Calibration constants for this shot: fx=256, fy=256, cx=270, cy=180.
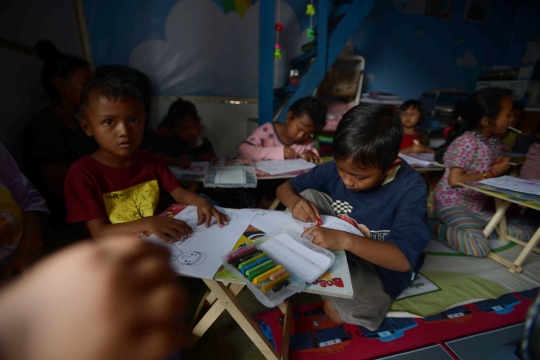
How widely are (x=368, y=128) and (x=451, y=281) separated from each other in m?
1.07

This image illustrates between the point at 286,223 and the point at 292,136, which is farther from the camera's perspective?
the point at 292,136

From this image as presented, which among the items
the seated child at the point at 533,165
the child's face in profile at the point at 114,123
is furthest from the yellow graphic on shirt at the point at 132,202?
the seated child at the point at 533,165

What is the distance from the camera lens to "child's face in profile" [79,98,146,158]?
91 centimetres

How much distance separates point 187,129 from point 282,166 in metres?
0.80

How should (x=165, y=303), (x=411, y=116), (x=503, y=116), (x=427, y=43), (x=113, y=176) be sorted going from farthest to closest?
1. (x=427, y=43)
2. (x=411, y=116)
3. (x=503, y=116)
4. (x=113, y=176)
5. (x=165, y=303)

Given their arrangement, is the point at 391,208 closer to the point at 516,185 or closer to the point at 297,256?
the point at 297,256

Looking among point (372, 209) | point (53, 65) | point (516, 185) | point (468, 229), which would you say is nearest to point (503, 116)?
point (516, 185)

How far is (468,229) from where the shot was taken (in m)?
1.60

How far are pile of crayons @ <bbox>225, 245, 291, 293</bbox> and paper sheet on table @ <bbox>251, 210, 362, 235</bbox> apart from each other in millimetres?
171

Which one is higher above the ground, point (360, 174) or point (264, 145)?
point (360, 174)

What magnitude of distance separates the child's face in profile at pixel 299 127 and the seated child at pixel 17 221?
1462mm

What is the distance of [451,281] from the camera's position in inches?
53.6

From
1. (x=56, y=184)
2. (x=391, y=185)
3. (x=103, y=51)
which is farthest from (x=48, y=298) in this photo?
(x=103, y=51)

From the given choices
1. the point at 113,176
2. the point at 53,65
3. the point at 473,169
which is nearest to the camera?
the point at 113,176
